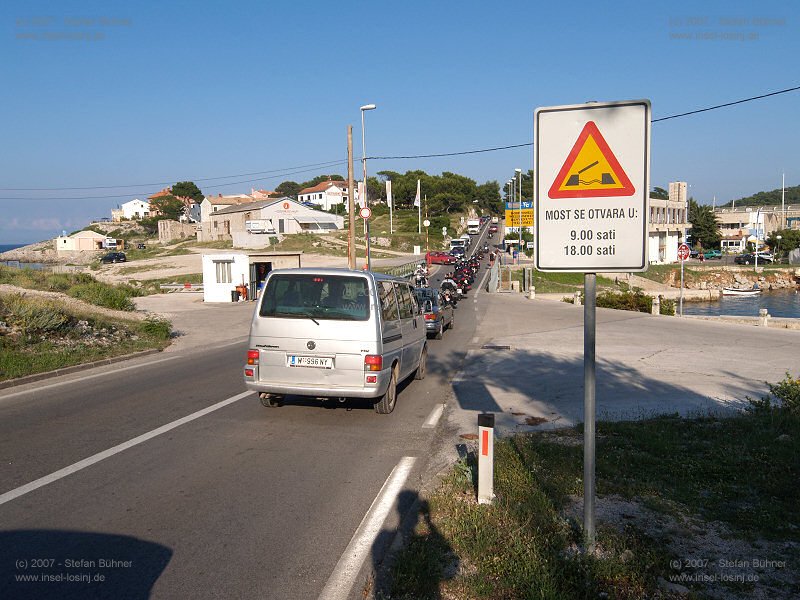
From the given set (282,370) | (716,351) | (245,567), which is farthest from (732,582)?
(716,351)

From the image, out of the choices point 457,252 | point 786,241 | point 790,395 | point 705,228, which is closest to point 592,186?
Answer: point 790,395

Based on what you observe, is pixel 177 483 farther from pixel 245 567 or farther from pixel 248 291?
pixel 248 291

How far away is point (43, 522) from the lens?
5.21 metres

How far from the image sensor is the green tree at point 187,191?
13388 cm

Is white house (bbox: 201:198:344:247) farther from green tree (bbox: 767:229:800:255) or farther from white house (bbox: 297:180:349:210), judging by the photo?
green tree (bbox: 767:229:800:255)

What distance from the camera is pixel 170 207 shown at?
432ft

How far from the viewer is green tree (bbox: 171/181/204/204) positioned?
439ft

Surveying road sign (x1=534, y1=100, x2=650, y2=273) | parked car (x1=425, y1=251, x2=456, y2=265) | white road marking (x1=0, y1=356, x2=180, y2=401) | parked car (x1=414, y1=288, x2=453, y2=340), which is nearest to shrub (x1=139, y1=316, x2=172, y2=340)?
white road marking (x1=0, y1=356, x2=180, y2=401)

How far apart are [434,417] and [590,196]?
576cm

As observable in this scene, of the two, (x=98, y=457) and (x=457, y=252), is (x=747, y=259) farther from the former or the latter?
(x=98, y=457)

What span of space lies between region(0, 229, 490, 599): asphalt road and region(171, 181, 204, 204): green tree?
13115 centimetres

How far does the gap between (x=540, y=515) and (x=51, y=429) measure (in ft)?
21.7

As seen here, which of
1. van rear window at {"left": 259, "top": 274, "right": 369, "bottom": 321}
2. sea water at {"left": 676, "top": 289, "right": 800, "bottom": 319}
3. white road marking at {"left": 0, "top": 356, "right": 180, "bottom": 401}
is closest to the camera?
van rear window at {"left": 259, "top": 274, "right": 369, "bottom": 321}

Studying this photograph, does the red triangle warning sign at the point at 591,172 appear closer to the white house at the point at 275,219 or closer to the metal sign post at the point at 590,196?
the metal sign post at the point at 590,196
